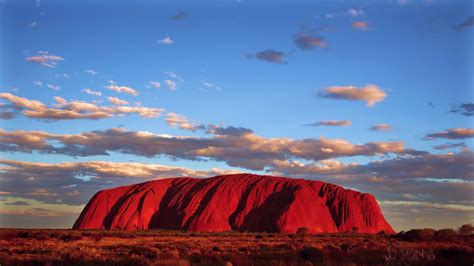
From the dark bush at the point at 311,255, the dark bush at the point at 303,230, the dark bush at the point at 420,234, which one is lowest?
the dark bush at the point at 303,230

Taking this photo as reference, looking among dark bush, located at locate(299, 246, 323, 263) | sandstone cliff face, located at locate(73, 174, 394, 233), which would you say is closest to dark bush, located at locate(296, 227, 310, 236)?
sandstone cliff face, located at locate(73, 174, 394, 233)

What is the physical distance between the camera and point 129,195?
90.8 m

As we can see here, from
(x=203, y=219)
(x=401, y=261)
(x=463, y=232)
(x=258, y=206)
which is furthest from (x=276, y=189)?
(x=401, y=261)

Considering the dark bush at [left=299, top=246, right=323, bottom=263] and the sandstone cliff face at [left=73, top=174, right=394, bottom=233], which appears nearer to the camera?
the dark bush at [left=299, top=246, right=323, bottom=263]

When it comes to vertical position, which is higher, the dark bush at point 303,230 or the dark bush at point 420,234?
the dark bush at point 420,234

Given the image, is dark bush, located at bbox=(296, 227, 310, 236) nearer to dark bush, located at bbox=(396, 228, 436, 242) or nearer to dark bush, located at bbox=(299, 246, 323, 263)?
dark bush, located at bbox=(396, 228, 436, 242)

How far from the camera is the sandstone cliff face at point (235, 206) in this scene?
79.4 m

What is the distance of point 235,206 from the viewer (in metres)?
83.8

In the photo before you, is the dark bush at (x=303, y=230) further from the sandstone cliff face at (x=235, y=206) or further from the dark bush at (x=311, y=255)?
the dark bush at (x=311, y=255)

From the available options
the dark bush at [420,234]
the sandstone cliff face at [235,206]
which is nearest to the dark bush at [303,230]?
the sandstone cliff face at [235,206]

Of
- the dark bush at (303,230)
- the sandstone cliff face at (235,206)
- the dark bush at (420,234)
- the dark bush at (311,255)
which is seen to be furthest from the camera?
the sandstone cliff face at (235,206)

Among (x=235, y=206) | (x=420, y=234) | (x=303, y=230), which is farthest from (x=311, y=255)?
(x=235, y=206)

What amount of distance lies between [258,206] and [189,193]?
13007mm

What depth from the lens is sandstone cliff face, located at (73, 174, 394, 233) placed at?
79375 mm
